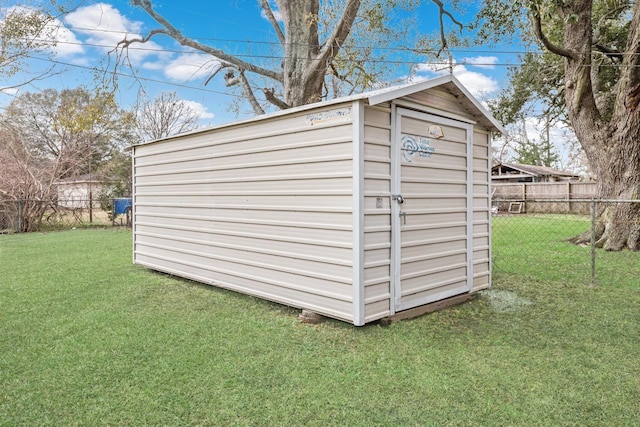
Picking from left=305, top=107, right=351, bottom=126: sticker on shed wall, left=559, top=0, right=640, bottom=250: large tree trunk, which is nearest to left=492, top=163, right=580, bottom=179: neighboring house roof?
left=559, top=0, right=640, bottom=250: large tree trunk

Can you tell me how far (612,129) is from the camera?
776 cm

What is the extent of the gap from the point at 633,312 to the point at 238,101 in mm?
12144

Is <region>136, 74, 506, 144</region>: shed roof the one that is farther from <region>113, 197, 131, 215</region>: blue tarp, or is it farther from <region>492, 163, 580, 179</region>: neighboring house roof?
<region>492, 163, 580, 179</region>: neighboring house roof

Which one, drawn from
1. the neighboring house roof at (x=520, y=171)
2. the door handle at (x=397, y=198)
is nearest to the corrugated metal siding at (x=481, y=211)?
the door handle at (x=397, y=198)

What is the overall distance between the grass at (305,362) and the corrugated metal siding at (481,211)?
28 centimetres

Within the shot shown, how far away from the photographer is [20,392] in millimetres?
2293

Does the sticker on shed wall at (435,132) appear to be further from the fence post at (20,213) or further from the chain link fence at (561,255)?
the fence post at (20,213)

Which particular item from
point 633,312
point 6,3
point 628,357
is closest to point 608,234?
point 633,312

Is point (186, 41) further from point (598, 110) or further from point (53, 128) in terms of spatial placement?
point (598, 110)

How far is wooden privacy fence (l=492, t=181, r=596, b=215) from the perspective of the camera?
1536 cm

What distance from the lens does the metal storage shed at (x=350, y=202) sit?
3.22 m

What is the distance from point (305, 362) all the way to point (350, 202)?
1.24 metres

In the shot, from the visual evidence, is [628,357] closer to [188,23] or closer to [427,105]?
[427,105]

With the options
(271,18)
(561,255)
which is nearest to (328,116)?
(561,255)
